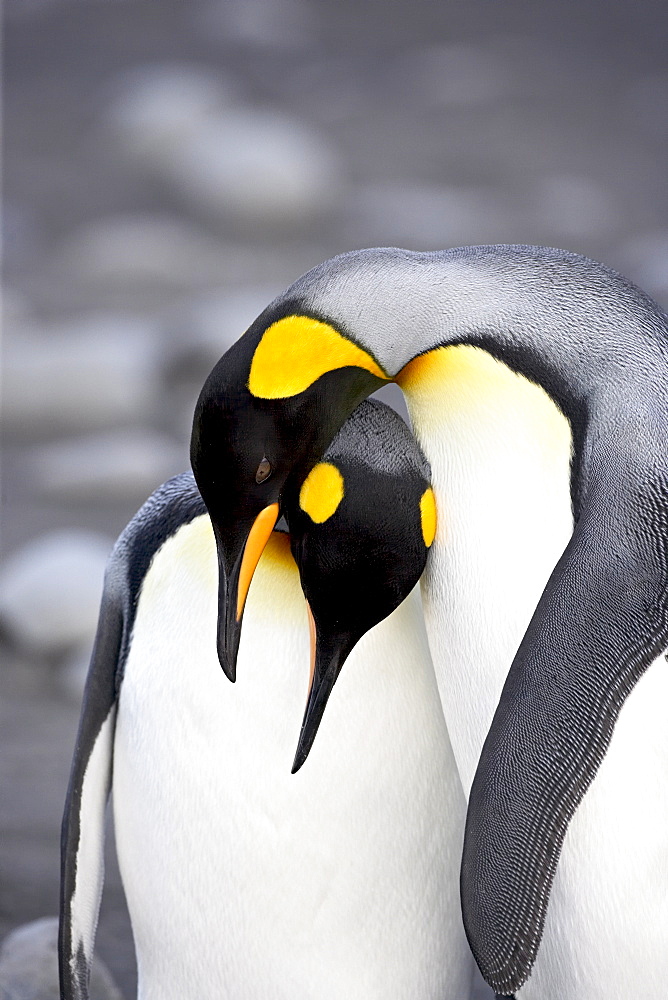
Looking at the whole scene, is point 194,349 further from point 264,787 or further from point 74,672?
point 264,787

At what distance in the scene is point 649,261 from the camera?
4391 mm

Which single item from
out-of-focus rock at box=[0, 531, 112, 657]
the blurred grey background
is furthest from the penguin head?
out-of-focus rock at box=[0, 531, 112, 657]

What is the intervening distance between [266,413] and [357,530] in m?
0.15

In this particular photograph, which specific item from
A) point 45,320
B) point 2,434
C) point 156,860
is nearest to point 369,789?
point 156,860

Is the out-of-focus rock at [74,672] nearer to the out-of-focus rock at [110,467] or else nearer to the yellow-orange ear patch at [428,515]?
the out-of-focus rock at [110,467]

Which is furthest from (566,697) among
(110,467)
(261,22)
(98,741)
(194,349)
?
(261,22)

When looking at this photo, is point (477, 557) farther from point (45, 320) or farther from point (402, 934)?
point (45, 320)

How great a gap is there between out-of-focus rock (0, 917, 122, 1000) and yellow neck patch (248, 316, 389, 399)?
2.98 feet

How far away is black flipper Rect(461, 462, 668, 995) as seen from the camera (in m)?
0.85

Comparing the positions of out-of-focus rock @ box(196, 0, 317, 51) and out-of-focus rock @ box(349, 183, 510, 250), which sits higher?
out-of-focus rock @ box(196, 0, 317, 51)

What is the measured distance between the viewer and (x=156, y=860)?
1.15 m

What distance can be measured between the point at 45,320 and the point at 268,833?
3.51m

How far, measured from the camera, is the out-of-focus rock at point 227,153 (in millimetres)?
4969

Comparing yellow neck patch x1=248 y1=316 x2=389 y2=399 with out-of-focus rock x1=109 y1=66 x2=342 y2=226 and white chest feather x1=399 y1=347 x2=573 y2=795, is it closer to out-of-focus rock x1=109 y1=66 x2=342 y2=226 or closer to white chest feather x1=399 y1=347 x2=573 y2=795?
white chest feather x1=399 y1=347 x2=573 y2=795
